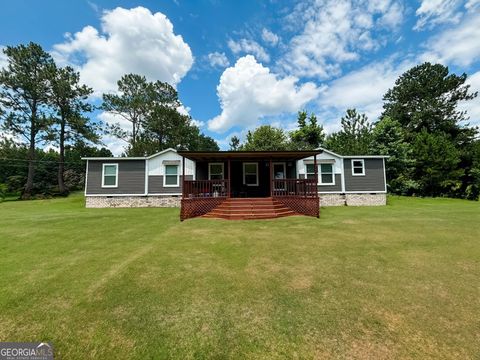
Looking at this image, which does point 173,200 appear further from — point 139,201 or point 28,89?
point 28,89

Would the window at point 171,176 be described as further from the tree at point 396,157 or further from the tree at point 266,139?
the tree at point 266,139

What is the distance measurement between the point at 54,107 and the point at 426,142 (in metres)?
38.3

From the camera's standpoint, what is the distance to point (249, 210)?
1014cm

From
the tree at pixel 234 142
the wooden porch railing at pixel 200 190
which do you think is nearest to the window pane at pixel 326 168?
the wooden porch railing at pixel 200 190

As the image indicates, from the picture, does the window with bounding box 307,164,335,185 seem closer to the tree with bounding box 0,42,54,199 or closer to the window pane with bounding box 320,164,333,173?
the window pane with bounding box 320,164,333,173

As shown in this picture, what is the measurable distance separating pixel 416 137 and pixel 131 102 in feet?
105

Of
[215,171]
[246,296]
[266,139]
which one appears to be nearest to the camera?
[246,296]

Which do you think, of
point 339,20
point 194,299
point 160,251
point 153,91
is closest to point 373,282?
point 194,299

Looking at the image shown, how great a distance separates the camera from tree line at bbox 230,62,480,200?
2058 cm

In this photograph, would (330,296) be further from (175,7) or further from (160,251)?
(175,7)

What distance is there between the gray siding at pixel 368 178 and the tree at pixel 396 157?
691 centimetres

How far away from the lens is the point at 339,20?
11.0 meters

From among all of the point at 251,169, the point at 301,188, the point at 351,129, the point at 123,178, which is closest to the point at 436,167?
the point at 351,129

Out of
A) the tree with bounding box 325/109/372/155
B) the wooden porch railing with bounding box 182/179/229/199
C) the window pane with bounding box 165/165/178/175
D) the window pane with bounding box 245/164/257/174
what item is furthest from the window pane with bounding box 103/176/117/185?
the tree with bounding box 325/109/372/155
